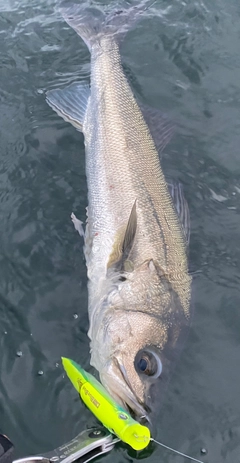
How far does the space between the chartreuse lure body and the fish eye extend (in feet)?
0.86

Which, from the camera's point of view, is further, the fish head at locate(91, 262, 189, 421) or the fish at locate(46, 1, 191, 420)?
the fish at locate(46, 1, 191, 420)

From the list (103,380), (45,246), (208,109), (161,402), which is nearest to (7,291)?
(45,246)

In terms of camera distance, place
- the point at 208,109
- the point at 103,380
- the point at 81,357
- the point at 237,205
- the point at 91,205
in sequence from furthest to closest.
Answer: the point at 208,109 → the point at 237,205 → the point at 91,205 → the point at 81,357 → the point at 103,380

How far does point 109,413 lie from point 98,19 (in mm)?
4422

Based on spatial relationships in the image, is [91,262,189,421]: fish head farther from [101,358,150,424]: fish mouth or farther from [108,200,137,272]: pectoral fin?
[108,200,137,272]: pectoral fin

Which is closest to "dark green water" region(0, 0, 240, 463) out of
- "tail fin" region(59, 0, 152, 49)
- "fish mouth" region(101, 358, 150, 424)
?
"tail fin" region(59, 0, 152, 49)

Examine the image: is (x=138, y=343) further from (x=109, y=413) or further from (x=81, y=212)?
(x=81, y=212)

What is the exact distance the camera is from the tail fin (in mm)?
5402

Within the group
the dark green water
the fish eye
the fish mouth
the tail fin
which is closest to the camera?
the fish mouth

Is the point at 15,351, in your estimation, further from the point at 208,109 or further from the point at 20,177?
the point at 208,109

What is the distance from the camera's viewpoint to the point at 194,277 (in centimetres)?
406

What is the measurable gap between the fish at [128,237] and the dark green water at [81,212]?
0.92 ft

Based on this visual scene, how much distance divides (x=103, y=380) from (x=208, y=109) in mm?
3458

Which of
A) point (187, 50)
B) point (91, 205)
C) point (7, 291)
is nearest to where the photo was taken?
point (7, 291)
